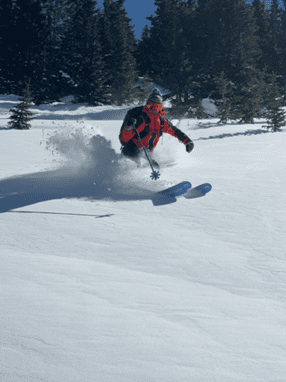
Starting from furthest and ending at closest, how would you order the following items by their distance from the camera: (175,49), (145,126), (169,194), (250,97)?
(175,49), (250,97), (145,126), (169,194)

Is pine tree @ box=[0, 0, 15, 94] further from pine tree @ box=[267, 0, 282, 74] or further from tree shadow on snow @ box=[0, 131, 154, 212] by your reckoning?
pine tree @ box=[267, 0, 282, 74]

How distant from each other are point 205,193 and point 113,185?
142 centimetres

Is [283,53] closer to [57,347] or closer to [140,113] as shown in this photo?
[140,113]

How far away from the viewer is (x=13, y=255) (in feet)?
9.00

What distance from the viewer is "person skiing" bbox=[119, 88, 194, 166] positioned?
5.75m

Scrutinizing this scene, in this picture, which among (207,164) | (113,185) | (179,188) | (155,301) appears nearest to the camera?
(155,301)

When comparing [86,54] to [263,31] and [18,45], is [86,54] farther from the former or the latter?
[263,31]

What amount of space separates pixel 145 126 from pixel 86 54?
22.6 metres

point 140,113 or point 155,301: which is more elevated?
point 140,113

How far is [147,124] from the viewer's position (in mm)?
5816

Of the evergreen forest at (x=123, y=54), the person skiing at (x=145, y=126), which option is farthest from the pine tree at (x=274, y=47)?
the person skiing at (x=145, y=126)

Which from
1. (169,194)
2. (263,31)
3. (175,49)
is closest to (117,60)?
(175,49)

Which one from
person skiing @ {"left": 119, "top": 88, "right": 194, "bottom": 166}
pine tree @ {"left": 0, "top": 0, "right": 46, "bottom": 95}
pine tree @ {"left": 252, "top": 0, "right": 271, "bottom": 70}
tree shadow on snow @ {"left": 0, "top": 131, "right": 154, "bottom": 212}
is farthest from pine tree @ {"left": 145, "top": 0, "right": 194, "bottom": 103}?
person skiing @ {"left": 119, "top": 88, "right": 194, "bottom": 166}

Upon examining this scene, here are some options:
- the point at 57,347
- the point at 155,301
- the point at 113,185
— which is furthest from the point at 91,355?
the point at 113,185
